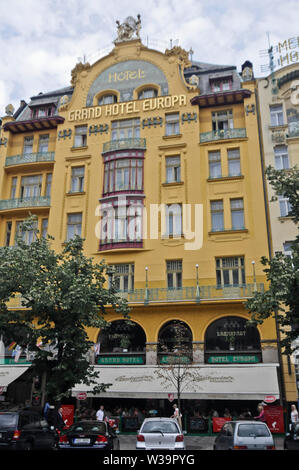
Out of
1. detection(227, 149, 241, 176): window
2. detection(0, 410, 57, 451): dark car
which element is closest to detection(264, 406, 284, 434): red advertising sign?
detection(0, 410, 57, 451): dark car

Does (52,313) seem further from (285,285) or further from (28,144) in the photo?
(28,144)

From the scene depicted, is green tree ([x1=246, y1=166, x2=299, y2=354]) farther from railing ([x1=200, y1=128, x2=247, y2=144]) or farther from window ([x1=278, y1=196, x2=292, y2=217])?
railing ([x1=200, y1=128, x2=247, y2=144])

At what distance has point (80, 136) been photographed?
32.9 meters

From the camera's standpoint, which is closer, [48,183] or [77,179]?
[77,179]

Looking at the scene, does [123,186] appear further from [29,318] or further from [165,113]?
[29,318]

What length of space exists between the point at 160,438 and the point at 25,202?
22.5 metres

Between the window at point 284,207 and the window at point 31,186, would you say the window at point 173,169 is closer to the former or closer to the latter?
the window at point 284,207

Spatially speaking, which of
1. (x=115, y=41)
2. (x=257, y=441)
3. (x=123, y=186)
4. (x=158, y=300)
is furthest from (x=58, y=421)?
(x=115, y=41)

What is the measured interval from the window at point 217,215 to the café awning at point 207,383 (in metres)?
8.91

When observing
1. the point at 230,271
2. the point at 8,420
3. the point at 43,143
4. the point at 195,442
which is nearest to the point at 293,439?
the point at 195,442

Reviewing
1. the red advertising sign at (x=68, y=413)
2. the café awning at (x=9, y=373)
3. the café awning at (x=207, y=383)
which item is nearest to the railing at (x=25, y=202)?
the café awning at (x=9, y=373)

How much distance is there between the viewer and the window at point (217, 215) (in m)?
28.1

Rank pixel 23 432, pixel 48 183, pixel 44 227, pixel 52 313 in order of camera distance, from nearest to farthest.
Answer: pixel 23 432
pixel 52 313
pixel 44 227
pixel 48 183

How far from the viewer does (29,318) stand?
768 inches
